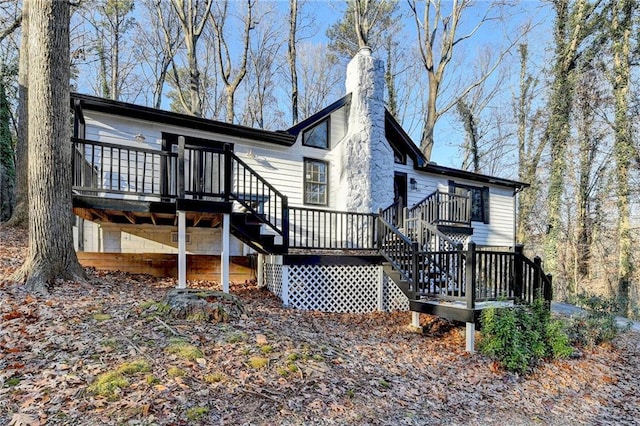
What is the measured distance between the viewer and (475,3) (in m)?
18.0

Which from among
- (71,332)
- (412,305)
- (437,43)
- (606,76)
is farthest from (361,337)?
(437,43)

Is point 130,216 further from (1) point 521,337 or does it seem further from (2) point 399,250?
(1) point 521,337

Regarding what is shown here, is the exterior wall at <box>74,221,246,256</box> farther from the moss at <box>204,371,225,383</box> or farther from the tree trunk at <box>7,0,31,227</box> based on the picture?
the moss at <box>204,371,225,383</box>

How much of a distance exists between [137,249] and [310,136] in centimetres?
570

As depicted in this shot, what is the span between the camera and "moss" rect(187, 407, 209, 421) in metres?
2.92

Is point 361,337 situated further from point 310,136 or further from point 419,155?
point 419,155

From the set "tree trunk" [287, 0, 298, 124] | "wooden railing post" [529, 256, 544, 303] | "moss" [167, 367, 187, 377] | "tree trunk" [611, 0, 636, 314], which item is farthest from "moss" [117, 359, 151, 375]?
"tree trunk" [287, 0, 298, 124]

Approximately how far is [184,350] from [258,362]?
32.0 inches

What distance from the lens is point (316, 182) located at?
431 inches

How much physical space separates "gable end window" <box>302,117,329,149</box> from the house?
33mm

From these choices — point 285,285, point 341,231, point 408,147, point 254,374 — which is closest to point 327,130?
point 408,147

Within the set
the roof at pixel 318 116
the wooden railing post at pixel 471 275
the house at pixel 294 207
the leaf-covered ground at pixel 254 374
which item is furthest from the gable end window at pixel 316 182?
the wooden railing post at pixel 471 275

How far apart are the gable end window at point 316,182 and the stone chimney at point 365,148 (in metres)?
0.51

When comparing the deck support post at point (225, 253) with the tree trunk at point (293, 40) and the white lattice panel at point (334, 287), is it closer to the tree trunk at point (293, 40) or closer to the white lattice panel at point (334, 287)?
the white lattice panel at point (334, 287)
